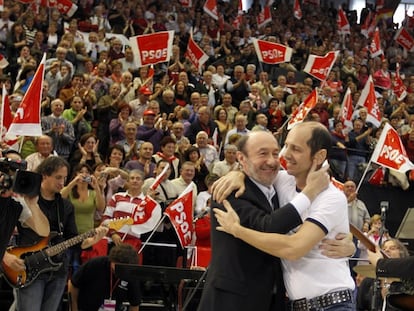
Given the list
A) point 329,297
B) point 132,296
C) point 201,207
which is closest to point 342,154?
point 201,207

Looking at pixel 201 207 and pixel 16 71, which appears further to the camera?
pixel 16 71

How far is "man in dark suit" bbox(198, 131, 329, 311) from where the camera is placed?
403 cm

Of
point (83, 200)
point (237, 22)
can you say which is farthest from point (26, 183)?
point (237, 22)

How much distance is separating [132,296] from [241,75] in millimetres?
9165

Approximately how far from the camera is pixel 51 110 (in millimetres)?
12062

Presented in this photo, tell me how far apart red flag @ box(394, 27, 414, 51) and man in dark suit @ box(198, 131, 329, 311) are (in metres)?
22.5

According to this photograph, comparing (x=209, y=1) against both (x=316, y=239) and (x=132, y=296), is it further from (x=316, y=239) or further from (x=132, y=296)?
(x=316, y=239)

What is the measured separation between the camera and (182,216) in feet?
32.3

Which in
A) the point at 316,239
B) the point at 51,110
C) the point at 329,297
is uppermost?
the point at 316,239

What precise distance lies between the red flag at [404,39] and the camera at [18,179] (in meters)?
21.8

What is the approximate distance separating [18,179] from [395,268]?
2438mm

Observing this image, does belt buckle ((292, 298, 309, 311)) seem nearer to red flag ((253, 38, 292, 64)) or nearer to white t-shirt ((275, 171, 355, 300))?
white t-shirt ((275, 171, 355, 300))

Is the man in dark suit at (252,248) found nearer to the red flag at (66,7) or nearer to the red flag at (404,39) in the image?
the red flag at (66,7)

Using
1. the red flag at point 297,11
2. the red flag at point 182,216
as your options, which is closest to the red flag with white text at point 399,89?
the red flag at point 297,11
